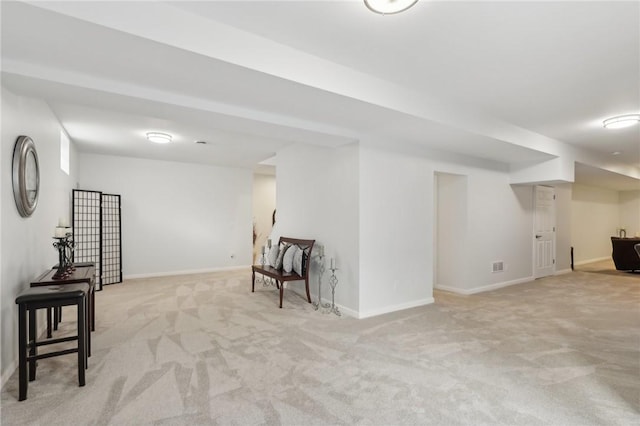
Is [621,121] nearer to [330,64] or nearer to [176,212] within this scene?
[330,64]

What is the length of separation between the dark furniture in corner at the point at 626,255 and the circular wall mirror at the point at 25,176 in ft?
33.9

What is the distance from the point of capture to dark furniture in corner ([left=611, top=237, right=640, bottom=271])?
7.20m

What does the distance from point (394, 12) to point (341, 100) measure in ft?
3.07

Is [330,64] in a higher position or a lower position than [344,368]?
higher

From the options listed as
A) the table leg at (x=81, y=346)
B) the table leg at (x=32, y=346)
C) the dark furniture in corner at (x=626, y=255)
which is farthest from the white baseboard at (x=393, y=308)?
the dark furniture in corner at (x=626, y=255)

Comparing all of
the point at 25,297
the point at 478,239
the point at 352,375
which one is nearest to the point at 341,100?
the point at 352,375

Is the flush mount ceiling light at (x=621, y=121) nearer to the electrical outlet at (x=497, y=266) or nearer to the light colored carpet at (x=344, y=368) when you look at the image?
the light colored carpet at (x=344, y=368)

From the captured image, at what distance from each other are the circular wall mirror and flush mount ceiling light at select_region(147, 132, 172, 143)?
1.75 meters

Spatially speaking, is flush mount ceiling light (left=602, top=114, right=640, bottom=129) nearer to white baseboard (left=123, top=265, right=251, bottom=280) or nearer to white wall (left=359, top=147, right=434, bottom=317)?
white wall (left=359, top=147, right=434, bottom=317)

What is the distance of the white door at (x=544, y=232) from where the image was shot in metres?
6.52

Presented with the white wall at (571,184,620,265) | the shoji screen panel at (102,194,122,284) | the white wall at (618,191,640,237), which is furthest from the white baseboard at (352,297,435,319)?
the white wall at (618,191,640,237)

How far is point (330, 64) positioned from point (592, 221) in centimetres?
1042

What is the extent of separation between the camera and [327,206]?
177 inches

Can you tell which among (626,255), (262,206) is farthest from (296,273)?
(626,255)
